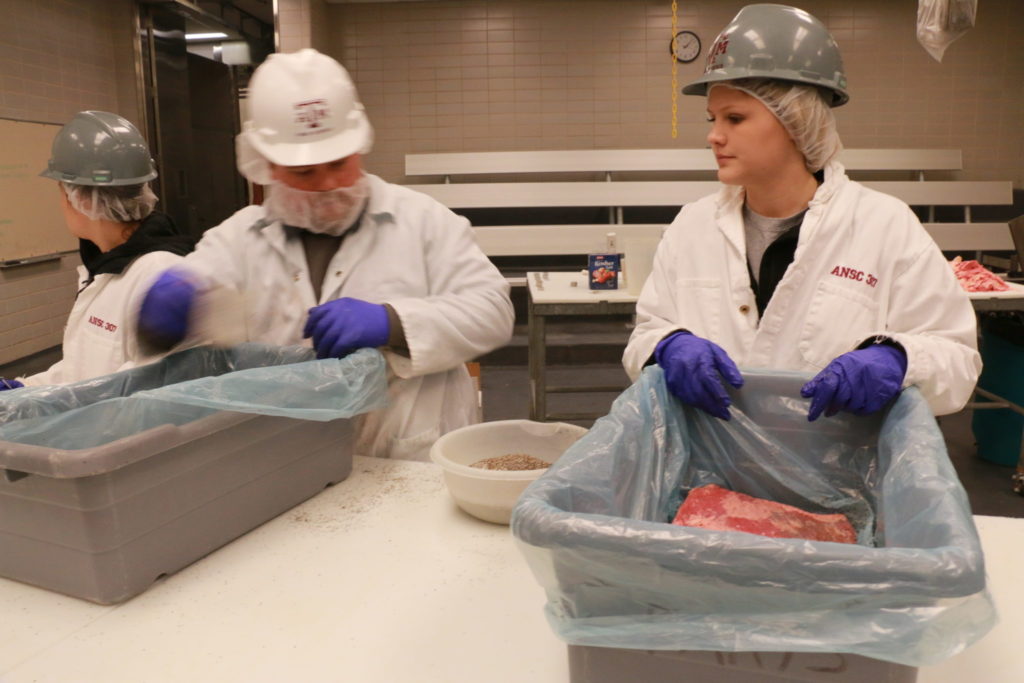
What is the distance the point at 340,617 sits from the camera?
38.9 inches

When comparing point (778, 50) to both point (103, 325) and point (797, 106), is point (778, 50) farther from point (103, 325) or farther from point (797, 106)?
point (103, 325)

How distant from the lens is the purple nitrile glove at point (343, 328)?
1.42 m

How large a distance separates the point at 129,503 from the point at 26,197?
18.2 feet

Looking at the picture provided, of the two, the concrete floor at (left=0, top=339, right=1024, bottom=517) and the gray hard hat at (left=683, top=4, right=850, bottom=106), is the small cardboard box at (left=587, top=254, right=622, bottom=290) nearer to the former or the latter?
the concrete floor at (left=0, top=339, right=1024, bottom=517)

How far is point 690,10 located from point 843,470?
21.7 feet

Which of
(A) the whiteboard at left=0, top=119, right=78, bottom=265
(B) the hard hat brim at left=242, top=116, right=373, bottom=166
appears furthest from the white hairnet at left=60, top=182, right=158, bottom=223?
(A) the whiteboard at left=0, top=119, right=78, bottom=265

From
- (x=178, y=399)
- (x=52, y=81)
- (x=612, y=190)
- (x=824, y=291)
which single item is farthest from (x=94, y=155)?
(x=612, y=190)

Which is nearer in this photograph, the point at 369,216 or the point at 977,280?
the point at 369,216

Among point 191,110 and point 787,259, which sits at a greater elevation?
point 191,110

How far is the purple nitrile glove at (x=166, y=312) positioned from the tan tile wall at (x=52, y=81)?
15.9 feet

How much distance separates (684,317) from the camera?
5.28 ft

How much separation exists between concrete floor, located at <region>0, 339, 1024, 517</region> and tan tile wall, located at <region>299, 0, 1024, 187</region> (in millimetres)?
1999

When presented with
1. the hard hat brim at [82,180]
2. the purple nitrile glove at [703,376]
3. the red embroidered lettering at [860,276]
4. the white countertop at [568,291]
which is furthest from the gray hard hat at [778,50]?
the white countertop at [568,291]

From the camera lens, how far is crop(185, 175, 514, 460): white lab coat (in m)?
1.67
